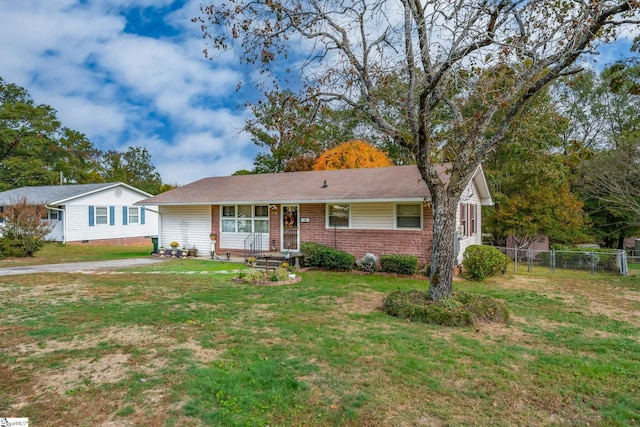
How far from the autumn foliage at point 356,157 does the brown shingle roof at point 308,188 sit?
8101mm

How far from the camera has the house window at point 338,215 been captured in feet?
45.6

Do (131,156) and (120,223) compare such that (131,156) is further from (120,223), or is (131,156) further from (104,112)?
(104,112)

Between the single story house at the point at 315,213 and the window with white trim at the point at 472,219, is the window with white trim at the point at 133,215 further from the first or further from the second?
the window with white trim at the point at 472,219

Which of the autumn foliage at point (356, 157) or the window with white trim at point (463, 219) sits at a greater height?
the autumn foliage at point (356, 157)

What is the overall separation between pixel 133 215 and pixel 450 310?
82.9 feet

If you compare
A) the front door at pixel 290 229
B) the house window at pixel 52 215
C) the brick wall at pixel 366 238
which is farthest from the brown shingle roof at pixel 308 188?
the house window at pixel 52 215

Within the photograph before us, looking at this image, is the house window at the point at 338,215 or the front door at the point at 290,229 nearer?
the house window at the point at 338,215

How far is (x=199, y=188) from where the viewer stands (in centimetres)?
1842

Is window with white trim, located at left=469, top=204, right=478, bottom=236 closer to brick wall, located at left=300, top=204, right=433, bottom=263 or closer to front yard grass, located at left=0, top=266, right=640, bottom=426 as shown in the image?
brick wall, located at left=300, top=204, right=433, bottom=263

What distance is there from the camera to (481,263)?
458 inches

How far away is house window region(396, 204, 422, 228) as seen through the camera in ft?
41.4

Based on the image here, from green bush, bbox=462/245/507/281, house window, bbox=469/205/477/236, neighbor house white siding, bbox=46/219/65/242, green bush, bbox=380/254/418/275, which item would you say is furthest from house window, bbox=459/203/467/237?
neighbor house white siding, bbox=46/219/65/242


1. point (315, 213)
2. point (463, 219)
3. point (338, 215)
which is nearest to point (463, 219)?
point (463, 219)

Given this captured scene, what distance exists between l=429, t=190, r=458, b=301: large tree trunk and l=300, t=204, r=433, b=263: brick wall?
5.06 metres
